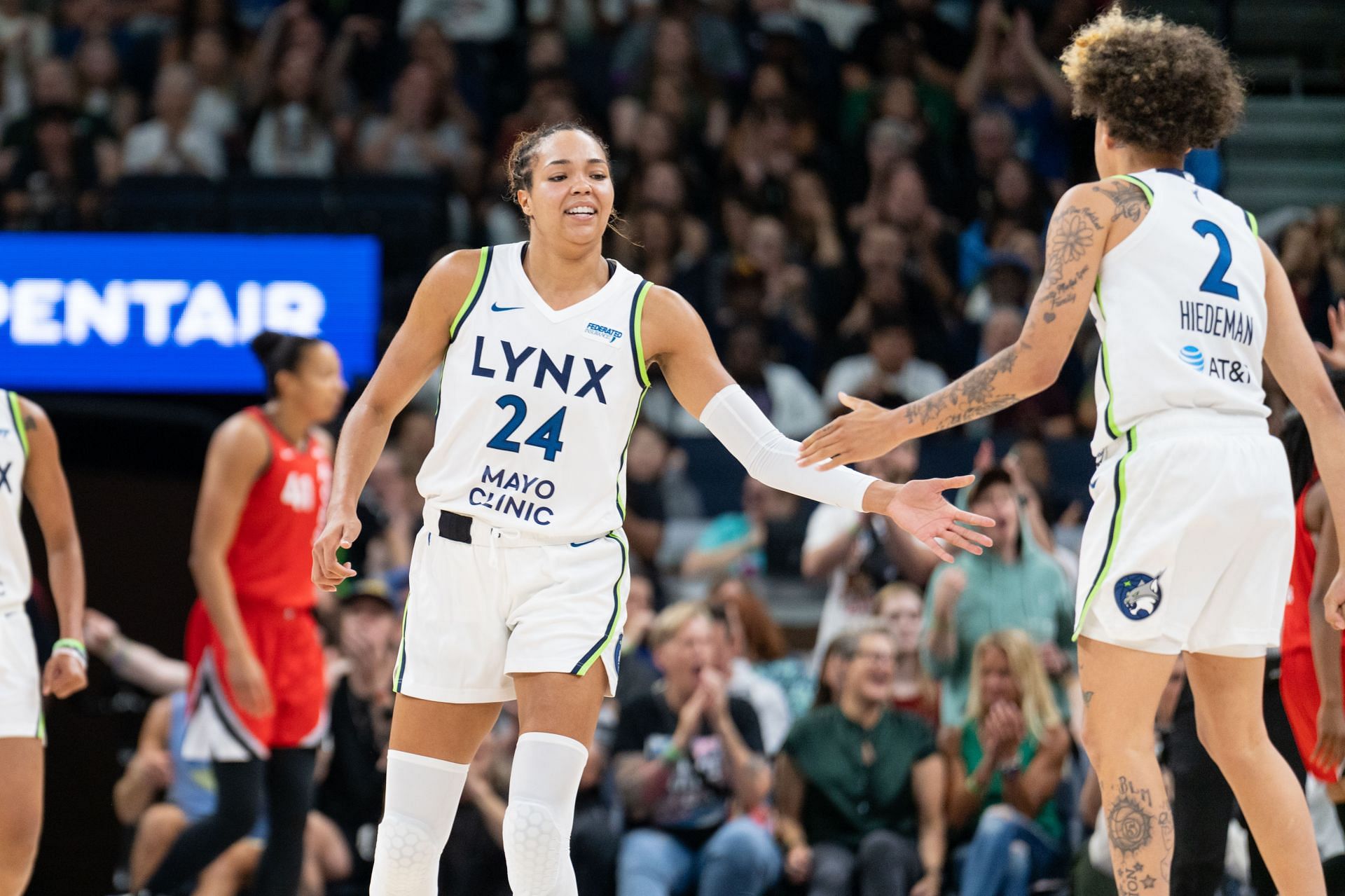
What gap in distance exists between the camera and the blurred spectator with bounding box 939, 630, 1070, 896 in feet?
21.4

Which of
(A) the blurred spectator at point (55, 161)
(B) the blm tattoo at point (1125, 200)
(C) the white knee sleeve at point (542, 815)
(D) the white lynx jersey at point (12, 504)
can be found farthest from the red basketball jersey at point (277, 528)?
(A) the blurred spectator at point (55, 161)

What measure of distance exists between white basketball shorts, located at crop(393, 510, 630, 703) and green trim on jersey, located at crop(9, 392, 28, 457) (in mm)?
1625

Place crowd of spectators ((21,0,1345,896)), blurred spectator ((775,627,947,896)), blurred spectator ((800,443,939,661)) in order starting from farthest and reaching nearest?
blurred spectator ((800,443,939,661)) → crowd of spectators ((21,0,1345,896)) → blurred spectator ((775,627,947,896))

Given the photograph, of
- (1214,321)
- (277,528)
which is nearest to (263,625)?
(277,528)

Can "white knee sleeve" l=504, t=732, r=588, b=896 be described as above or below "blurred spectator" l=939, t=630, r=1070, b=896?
above

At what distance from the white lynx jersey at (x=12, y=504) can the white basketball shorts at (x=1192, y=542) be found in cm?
289

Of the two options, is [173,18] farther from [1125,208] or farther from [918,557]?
[1125,208]

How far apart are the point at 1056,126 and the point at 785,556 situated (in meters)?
3.74

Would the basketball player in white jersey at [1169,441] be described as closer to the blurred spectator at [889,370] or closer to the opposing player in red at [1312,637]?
the opposing player in red at [1312,637]

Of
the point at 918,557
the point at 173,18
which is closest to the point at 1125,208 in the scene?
the point at 918,557

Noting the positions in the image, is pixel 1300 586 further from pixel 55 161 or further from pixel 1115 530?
pixel 55 161

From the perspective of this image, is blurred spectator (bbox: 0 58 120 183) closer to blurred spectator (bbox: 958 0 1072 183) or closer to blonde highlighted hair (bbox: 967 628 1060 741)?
blurred spectator (bbox: 958 0 1072 183)

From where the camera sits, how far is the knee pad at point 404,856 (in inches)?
152

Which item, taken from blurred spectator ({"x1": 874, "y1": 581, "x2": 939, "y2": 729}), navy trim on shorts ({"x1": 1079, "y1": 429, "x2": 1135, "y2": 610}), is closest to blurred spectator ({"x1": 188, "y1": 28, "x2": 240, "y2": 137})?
blurred spectator ({"x1": 874, "y1": 581, "x2": 939, "y2": 729})
